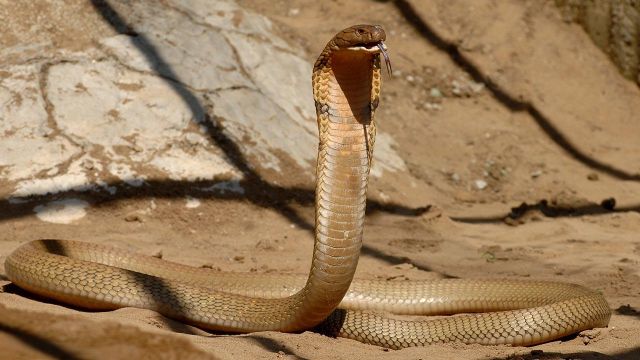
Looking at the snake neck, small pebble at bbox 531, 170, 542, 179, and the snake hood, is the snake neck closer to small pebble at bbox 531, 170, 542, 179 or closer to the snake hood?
the snake hood

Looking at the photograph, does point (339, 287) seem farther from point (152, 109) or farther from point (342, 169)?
point (152, 109)

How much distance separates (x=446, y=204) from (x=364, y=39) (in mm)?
4647

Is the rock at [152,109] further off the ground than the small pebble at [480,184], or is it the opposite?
the rock at [152,109]

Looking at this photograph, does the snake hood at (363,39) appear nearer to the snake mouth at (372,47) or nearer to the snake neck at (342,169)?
the snake mouth at (372,47)

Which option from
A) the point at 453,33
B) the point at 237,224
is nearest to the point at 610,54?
the point at 453,33

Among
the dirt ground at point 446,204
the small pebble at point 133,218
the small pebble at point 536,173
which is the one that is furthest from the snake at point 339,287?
the small pebble at point 536,173

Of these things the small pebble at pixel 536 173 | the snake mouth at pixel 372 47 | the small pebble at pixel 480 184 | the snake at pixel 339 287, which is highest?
the snake mouth at pixel 372 47

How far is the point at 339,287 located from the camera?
4.84 metres

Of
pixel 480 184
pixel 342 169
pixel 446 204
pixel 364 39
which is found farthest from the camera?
pixel 480 184

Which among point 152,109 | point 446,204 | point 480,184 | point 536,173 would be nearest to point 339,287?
point 152,109

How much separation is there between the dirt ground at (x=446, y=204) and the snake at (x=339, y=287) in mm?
117

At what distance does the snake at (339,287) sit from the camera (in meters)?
4.70

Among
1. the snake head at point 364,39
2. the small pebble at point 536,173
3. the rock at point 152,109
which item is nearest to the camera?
the snake head at point 364,39

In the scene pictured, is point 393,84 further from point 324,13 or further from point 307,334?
point 307,334
